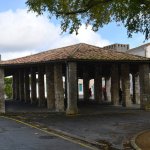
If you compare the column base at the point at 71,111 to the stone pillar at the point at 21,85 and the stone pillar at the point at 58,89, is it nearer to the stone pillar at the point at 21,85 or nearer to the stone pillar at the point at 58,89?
the stone pillar at the point at 58,89

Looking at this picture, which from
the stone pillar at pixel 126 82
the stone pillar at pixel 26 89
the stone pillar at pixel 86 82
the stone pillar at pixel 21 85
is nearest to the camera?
the stone pillar at pixel 126 82

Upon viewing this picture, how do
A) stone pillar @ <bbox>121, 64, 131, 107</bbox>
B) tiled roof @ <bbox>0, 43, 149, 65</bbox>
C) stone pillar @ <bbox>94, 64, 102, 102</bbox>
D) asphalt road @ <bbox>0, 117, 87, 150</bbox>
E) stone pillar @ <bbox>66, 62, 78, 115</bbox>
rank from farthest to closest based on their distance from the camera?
1. stone pillar @ <bbox>94, 64, 102, 102</bbox>
2. stone pillar @ <bbox>121, 64, 131, 107</bbox>
3. tiled roof @ <bbox>0, 43, 149, 65</bbox>
4. stone pillar @ <bbox>66, 62, 78, 115</bbox>
5. asphalt road @ <bbox>0, 117, 87, 150</bbox>

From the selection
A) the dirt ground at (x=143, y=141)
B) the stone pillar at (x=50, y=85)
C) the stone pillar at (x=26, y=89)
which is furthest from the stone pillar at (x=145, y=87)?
the stone pillar at (x=26, y=89)

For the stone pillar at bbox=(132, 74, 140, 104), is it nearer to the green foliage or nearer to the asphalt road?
the asphalt road

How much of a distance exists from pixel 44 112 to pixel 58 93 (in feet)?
5.57

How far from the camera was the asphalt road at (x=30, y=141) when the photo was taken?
47.8 feet

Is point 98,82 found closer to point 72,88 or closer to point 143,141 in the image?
point 72,88

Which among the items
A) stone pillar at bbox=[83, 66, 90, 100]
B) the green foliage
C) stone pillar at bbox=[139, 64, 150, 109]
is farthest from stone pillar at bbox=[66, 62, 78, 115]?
the green foliage

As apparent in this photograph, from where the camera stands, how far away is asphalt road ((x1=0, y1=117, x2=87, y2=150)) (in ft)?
47.8

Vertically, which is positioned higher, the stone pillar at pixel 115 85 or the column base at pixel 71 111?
the stone pillar at pixel 115 85

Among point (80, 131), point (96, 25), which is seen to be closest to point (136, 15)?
point (96, 25)

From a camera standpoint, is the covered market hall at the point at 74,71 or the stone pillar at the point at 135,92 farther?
the stone pillar at the point at 135,92

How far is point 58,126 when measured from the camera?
22297mm

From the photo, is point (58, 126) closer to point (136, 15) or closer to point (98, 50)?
point (136, 15)
